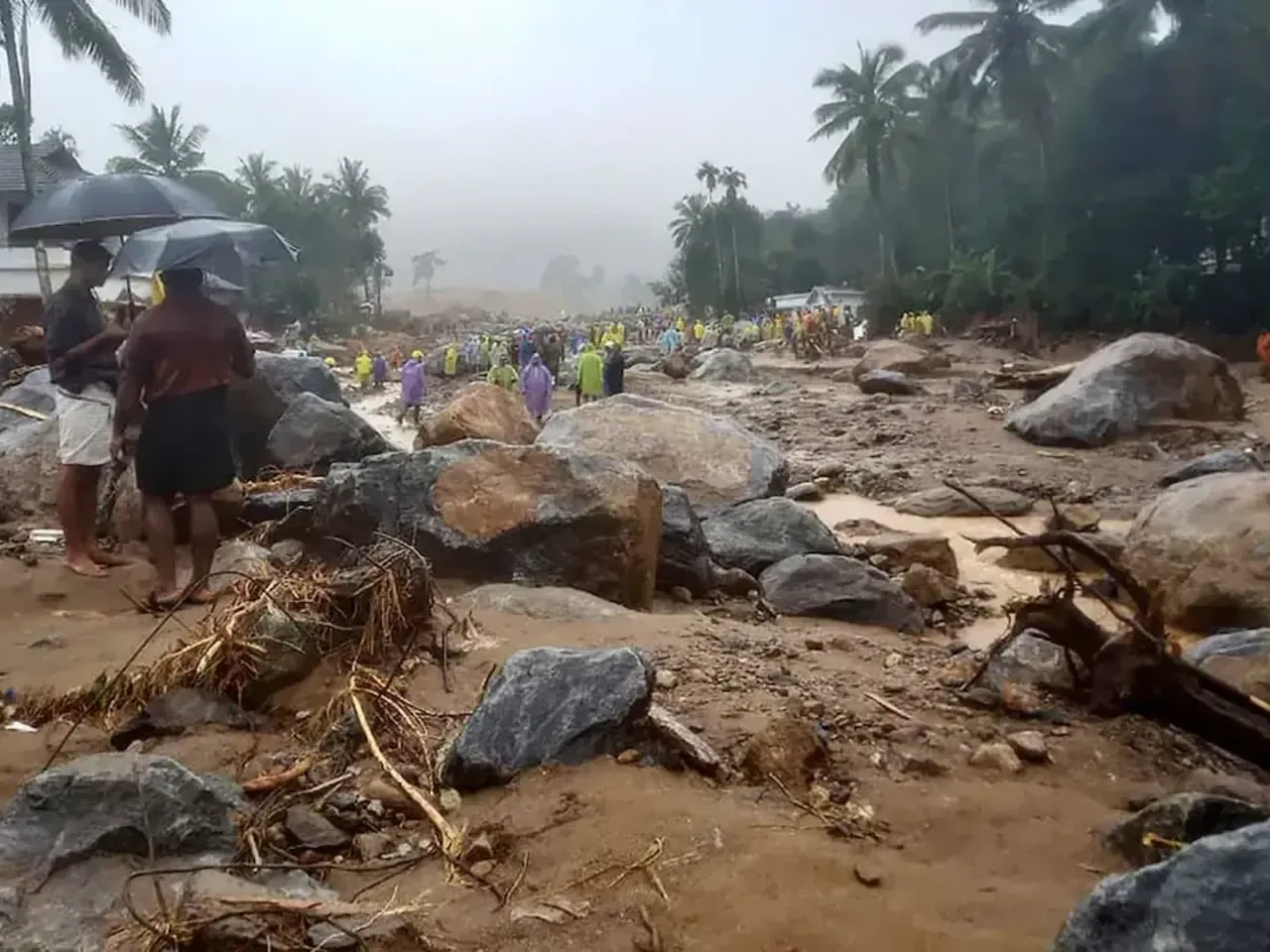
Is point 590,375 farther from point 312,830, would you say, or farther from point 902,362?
point 312,830

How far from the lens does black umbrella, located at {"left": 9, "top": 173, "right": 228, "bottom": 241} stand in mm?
5547

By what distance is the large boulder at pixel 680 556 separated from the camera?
222 inches

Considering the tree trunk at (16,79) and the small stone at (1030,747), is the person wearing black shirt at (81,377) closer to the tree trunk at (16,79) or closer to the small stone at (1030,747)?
the small stone at (1030,747)

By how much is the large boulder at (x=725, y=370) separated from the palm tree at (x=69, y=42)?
12.3 meters

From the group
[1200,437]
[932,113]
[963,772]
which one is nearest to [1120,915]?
[963,772]

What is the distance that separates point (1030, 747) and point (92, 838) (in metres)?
2.28

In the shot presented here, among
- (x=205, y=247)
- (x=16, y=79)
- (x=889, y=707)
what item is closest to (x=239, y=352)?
(x=205, y=247)

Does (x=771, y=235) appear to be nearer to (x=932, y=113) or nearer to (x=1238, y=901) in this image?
(x=932, y=113)

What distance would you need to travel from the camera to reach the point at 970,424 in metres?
14.2

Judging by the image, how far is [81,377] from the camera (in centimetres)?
469

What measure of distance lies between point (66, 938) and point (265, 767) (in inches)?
36.4

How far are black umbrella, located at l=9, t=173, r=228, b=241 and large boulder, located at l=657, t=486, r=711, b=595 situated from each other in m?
2.88

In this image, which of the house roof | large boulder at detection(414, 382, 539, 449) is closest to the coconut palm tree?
the house roof

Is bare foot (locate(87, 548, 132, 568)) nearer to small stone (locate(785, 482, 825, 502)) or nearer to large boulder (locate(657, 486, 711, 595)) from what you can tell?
large boulder (locate(657, 486, 711, 595))
